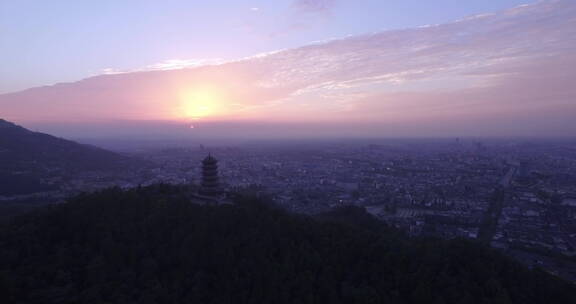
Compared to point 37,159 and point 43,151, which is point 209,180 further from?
point 43,151

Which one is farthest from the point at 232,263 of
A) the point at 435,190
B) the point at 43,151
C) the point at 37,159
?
the point at 43,151

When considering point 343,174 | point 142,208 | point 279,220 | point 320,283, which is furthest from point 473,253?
point 343,174

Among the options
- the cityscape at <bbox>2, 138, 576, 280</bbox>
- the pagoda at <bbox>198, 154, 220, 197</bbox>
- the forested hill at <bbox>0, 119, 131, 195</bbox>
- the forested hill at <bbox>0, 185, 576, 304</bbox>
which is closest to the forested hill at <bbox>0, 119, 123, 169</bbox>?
the forested hill at <bbox>0, 119, 131, 195</bbox>

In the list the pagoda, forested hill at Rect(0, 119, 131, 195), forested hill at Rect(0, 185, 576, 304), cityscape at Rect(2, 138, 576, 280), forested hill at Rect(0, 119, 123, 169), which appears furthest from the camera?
forested hill at Rect(0, 119, 123, 169)

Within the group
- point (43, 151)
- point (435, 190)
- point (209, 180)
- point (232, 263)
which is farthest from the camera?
point (43, 151)

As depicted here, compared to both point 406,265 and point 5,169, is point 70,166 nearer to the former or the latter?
point 5,169

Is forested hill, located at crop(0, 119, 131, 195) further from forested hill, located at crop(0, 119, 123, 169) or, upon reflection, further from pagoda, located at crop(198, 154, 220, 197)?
pagoda, located at crop(198, 154, 220, 197)
